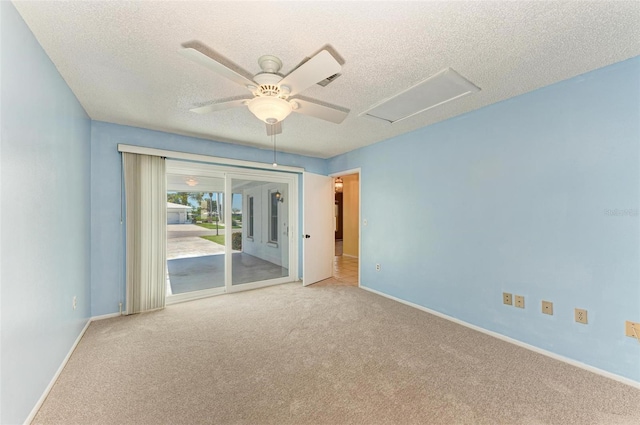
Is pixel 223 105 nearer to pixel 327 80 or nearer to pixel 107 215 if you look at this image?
pixel 327 80

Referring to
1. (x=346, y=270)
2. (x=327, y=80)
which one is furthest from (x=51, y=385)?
(x=346, y=270)

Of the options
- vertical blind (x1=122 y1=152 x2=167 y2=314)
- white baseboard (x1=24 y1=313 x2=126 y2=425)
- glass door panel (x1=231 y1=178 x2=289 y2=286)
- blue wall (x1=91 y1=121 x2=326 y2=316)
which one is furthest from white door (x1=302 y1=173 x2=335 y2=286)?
white baseboard (x1=24 y1=313 x2=126 y2=425)

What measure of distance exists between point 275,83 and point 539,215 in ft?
8.69

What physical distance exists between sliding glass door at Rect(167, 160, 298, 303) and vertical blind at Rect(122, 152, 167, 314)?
1.09 feet

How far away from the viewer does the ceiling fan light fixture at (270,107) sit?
175 cm

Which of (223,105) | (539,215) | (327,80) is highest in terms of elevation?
(327,80)

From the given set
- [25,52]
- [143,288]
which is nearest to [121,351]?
[143,288]

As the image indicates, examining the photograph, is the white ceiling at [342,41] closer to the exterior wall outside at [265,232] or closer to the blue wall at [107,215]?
the blue wall at [107,215]

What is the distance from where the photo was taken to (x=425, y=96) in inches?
98.8

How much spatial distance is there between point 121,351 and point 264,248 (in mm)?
2959

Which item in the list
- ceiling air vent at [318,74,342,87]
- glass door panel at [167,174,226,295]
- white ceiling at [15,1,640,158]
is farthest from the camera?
glass door panel at [167,174,226,295]

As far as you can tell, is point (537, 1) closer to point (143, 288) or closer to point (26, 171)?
point (26, 171)

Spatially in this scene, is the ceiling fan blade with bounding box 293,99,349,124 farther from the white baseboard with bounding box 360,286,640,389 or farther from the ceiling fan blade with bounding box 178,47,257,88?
the white baseboard with bounding box 360,286,640,389

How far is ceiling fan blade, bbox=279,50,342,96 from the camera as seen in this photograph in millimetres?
1408
